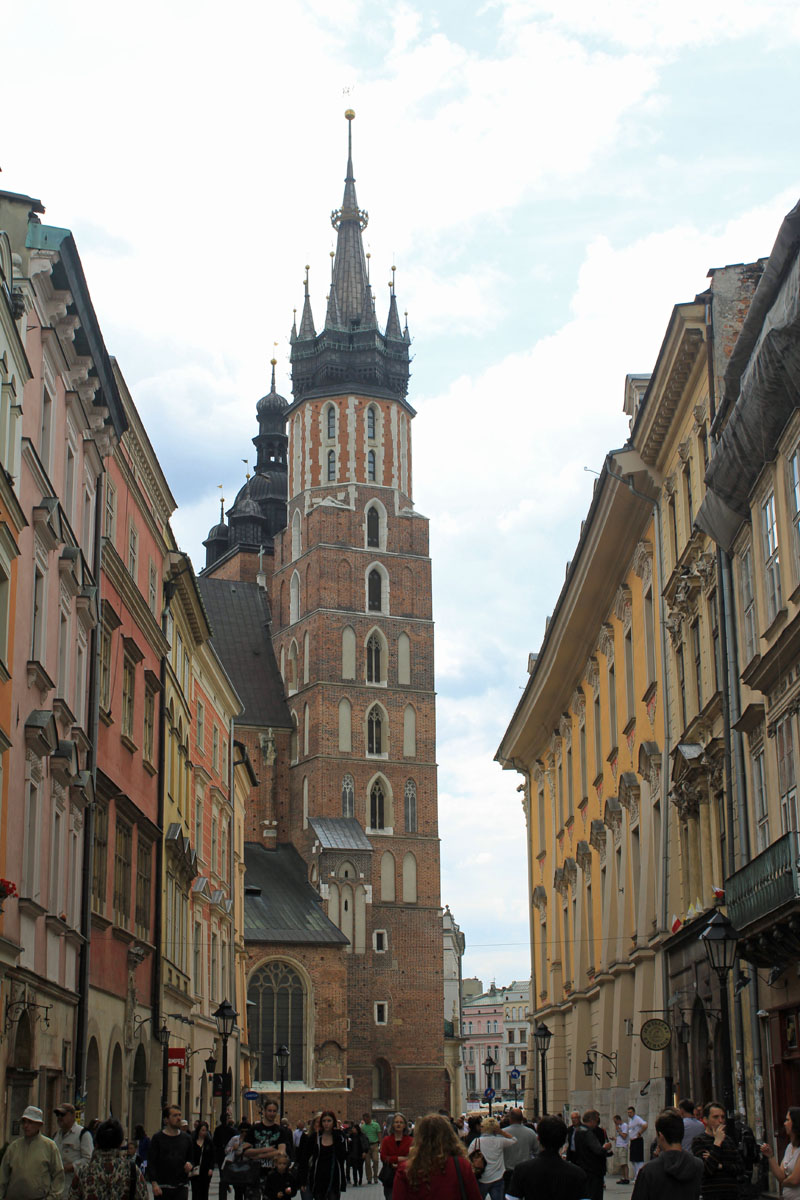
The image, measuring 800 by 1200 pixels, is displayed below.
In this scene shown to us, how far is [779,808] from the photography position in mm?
17953

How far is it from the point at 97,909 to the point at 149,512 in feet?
30.8

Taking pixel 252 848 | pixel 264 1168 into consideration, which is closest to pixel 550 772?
pixel 264 1168

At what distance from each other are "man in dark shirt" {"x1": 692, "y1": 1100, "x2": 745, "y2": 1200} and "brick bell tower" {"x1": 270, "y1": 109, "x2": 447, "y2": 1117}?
202 feet

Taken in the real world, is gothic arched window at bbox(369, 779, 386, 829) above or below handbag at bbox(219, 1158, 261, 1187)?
above

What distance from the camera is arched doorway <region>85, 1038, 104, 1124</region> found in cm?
2391

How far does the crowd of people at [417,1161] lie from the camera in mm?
7895

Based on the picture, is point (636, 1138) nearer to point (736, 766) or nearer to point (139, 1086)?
point (736, 766)

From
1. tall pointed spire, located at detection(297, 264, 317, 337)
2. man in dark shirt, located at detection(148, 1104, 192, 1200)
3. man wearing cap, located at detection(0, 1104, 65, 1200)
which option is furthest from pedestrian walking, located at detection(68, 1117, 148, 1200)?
tall pointed spire, located at detection(297, 264, 317, 337)

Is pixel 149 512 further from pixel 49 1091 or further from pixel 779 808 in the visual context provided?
pixel 779 808

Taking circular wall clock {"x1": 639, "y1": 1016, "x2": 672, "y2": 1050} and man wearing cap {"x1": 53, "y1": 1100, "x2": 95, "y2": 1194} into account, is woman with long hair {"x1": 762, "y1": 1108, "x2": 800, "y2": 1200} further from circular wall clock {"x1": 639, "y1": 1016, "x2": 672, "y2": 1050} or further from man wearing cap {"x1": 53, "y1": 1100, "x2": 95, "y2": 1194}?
circular wall clock {"x1": 639, "y1": 1016, "x2": 672, "y2": 1050}

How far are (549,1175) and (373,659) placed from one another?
7096 cm

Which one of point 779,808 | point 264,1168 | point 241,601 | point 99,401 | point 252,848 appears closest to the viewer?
point 264,1168

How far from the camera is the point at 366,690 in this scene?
7881 centimetres

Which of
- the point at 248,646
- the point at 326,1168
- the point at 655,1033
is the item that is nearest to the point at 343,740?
the point at 248,646
